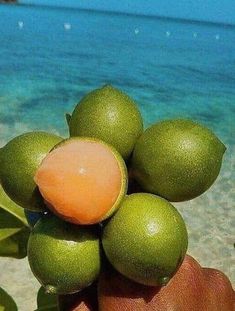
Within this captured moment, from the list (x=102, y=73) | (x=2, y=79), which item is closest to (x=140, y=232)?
(x=2, y=79)

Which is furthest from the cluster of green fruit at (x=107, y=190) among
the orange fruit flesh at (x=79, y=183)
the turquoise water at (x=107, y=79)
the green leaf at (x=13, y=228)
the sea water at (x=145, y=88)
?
the turquoise water at (x=107, y=79)

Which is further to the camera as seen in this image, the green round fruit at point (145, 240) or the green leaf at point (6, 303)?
the green leaf at point (6, 303)

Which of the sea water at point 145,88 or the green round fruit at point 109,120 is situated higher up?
the green round fruit at point 109,120

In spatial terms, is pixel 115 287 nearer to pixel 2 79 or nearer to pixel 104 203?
→ pixel 104 203

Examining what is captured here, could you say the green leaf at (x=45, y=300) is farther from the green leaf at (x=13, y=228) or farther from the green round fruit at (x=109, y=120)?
the green round fruit at (x=109, y=120)

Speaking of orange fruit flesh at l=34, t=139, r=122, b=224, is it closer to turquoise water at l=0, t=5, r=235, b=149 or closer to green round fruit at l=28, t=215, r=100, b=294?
green round fruit at l=28, t=215, r=100, b=294

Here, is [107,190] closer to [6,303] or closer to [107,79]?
[6,303]

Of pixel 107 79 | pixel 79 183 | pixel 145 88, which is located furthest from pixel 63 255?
pixel 107 79
